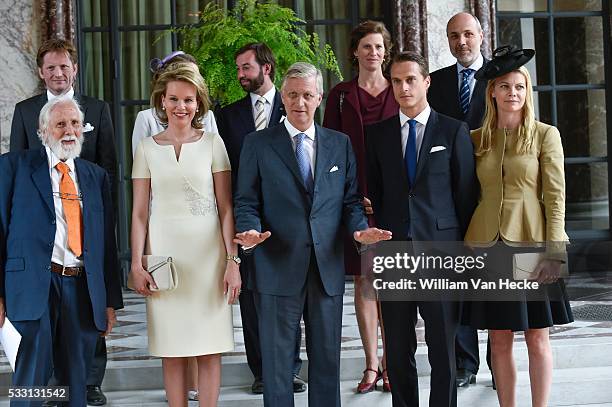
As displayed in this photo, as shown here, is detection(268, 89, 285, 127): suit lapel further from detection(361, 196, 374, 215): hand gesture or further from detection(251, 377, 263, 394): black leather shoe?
detection(251, 377, 263, 394): black leather shoe

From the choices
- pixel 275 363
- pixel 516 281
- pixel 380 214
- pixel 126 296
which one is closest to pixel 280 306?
pixel 275 363

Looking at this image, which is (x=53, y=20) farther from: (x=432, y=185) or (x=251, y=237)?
(x=432, y=185)

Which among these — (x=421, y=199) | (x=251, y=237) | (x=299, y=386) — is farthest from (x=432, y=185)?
(x=299, y=386)

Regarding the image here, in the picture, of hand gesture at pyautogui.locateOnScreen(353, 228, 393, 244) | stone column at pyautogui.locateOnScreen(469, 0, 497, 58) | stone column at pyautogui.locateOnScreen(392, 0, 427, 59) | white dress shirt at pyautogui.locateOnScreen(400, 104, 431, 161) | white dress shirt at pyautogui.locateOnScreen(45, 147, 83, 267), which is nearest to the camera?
hand gesture at pyautogui.locateOnScreen(353, 228, 393, 244)

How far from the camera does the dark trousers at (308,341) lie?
4750 millimetres

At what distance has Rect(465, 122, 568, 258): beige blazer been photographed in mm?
4738

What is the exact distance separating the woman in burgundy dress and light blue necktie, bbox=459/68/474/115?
377 mm

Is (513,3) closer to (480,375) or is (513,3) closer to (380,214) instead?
(480,375)

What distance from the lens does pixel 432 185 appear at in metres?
4.78

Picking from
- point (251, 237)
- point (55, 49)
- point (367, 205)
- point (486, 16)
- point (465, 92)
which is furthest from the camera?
point (486, 16)

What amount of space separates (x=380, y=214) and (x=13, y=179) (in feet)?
5.42

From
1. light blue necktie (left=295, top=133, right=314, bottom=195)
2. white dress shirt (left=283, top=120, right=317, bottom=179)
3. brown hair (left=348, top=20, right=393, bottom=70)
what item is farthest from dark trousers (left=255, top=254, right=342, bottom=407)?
brown hair (left=348, top=20, right=393, bottom=70)

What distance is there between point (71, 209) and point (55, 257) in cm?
22

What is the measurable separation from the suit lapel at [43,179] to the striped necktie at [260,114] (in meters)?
1.29
